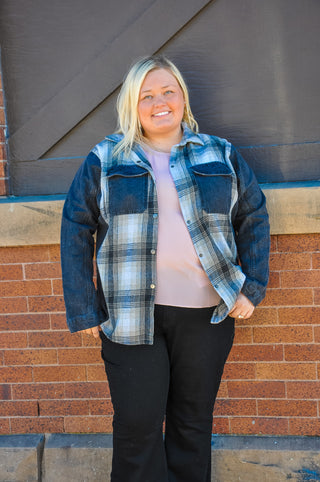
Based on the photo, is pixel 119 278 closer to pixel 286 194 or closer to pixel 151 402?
pixel 151 402

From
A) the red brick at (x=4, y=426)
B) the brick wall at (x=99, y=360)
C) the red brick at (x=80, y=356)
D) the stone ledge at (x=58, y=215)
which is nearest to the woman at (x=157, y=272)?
the stone ledge at (x=58, y=215)

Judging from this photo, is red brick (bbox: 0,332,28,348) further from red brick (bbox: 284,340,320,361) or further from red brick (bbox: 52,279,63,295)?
red brick (bbox: 284,340,320,361)

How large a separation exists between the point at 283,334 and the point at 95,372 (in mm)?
1174

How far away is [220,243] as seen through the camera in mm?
2125

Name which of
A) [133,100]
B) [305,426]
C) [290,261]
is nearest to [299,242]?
[290,261]

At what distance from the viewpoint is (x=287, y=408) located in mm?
2748

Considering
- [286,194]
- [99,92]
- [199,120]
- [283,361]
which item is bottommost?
[283,361]

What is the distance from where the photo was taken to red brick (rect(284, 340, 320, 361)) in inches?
106

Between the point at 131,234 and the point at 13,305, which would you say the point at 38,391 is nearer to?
the point at 13,305

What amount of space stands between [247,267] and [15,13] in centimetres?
211

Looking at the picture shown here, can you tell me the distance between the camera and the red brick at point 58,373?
2.82 m

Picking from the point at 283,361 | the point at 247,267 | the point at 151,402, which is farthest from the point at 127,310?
the point at 283,361

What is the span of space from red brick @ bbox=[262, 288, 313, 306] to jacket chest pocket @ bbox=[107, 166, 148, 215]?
1089 millimetres

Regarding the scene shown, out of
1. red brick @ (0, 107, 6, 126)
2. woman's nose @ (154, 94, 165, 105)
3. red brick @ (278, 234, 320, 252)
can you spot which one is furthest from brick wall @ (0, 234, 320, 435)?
woman's nose @ (154, 94, 165, 105)
